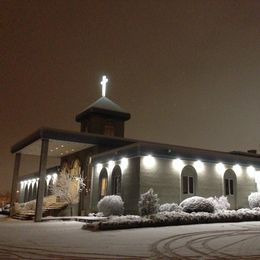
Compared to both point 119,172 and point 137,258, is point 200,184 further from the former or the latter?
point 137,258

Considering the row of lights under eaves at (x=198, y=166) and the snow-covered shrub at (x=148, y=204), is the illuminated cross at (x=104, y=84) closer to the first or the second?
the row of lights under eaves at (x=198, y=166)

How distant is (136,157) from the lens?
22406mm

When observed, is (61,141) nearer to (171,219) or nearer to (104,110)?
(104,110)

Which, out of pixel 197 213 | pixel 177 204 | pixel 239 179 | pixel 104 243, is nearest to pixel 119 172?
pixel 177 204

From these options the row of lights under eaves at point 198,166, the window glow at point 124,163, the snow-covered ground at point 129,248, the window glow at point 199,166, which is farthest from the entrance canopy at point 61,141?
the snow-covered ground at point 129,248

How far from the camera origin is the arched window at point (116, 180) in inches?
960

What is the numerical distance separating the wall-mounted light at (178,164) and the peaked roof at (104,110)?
10.4m

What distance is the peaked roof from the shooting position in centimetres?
3188

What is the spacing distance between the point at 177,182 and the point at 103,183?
6514 millimetres

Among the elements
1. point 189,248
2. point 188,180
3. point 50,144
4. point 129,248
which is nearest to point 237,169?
point 188,180

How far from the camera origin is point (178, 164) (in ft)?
77.8

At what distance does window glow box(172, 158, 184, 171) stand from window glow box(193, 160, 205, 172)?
4.28 feet

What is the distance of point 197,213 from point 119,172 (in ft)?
23.4


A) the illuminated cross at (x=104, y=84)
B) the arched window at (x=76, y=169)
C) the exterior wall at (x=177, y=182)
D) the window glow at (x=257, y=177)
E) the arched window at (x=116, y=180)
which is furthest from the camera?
the illuminated cross at (x=104, y=84)
